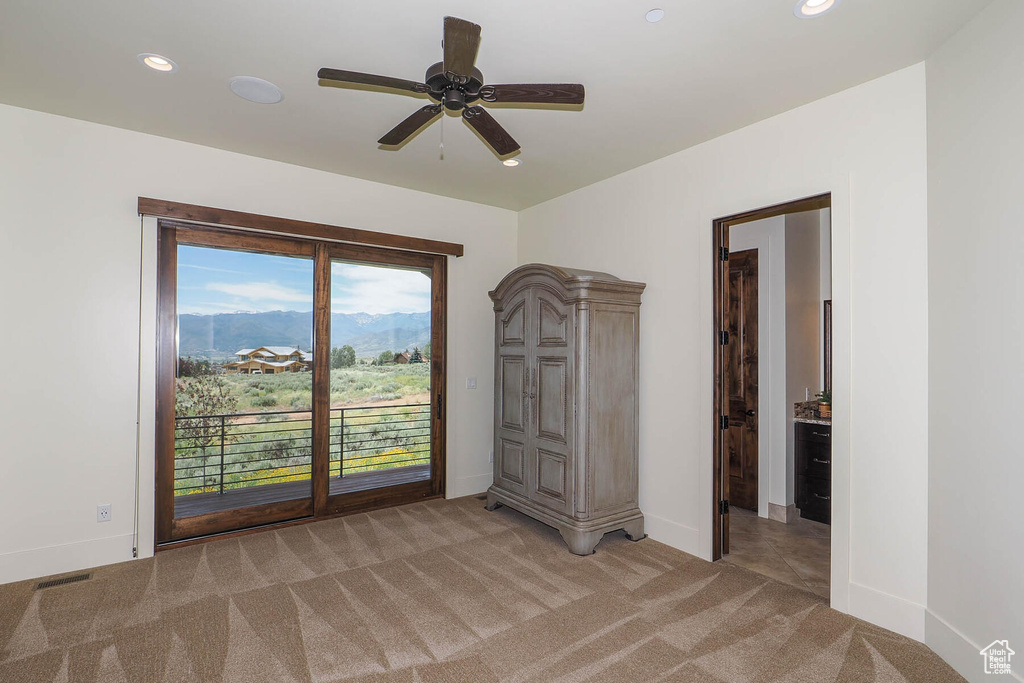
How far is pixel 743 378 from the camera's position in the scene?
458 cm

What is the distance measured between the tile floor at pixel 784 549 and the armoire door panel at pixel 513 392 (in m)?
1.81

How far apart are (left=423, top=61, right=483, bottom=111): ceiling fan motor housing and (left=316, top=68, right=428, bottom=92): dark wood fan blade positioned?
51 millimetres

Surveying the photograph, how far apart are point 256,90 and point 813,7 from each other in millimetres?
2829

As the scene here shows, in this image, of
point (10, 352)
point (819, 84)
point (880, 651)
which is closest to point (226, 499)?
point (10, 352)

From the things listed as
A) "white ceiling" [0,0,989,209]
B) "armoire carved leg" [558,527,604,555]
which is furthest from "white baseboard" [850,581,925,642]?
"white ceiling" [0,0,989,209]

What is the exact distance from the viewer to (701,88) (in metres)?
2.83

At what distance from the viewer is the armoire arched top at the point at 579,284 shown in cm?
362

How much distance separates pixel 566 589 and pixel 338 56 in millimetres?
3186

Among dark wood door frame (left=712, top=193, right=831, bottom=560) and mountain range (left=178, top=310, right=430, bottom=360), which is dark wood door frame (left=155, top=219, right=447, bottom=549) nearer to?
mountain range (left=178, top=310, right=430, bottom=360)

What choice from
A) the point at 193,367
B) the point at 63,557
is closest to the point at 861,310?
the point at 193,367

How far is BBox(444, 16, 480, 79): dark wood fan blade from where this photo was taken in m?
1.78

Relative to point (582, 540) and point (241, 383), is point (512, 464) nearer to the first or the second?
point (582, 540)

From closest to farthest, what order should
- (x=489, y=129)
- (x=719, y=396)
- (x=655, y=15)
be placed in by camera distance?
(x=655, y=15) → (x=489, y=129) → (x=719, y=396)

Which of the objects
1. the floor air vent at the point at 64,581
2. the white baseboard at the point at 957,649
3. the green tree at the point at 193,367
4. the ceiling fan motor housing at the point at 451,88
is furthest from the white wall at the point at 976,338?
the floor air vent at the point at 64,581
